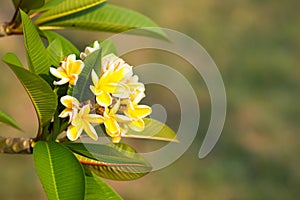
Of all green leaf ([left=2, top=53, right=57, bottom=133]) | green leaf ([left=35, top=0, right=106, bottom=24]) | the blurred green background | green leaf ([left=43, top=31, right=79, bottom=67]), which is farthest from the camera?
the blurred green background

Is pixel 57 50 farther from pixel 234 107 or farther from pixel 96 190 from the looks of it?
pixel 234 107

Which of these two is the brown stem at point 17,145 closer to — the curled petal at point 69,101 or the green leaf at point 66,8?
the curled petal at point 69,101

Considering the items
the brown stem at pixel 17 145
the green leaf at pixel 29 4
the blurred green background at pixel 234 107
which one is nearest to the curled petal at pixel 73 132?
the brown stem at pixel 17 145

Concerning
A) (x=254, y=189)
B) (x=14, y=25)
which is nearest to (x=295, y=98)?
(x=254, y=189)

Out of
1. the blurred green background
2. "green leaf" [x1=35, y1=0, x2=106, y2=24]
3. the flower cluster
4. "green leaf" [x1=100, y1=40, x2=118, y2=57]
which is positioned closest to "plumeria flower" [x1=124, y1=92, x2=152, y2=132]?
the flower cluster

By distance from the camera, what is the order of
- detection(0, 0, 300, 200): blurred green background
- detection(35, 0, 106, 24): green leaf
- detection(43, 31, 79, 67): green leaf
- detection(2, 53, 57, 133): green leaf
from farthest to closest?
detection(0, 0, 300, 200): blurred green background, detection(35, 0, 106, 24): green leaf, detection(43, 31, 79, 67): green leaf, detection(2, 53, 57, 133): green leaf

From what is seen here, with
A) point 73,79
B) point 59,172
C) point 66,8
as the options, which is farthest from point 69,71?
point 66,8

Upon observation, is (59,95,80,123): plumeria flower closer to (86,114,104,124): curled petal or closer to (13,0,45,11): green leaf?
(86,114,104,124): curled petal
